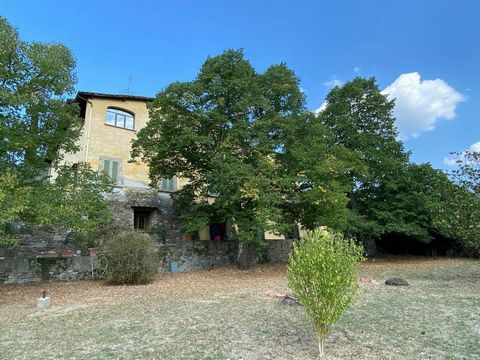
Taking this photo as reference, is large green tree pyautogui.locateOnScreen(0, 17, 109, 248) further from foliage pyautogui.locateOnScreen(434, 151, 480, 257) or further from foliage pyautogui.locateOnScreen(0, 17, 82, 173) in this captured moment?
foliage pyautogui.locateOnScreen(434, 151, 480, 257)

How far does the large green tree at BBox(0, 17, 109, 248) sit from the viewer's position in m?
9.32

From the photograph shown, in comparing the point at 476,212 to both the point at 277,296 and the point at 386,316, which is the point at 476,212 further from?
the point at 277,296

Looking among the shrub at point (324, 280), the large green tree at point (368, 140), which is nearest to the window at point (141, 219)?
the large green tree at point (368, 140)

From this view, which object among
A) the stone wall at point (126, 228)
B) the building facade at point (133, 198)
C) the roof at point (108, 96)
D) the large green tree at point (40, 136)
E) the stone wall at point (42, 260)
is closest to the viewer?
the large green tree at point (40, 136)

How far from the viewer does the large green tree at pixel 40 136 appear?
30.6ft

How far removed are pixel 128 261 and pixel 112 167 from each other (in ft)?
30.0

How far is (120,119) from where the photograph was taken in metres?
20.2

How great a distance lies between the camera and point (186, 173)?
16.5 metres

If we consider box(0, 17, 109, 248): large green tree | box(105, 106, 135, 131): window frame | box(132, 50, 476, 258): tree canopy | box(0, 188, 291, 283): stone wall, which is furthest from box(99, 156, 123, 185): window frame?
box(0, 17, 109, 248): large green tree

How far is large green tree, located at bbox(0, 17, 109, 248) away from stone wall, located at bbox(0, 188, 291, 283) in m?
2.98

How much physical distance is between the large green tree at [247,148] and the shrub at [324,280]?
7.89 m

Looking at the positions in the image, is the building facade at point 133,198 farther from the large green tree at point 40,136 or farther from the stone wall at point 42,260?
the large green tree at point 40,136

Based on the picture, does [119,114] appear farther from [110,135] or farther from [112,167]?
[112,167]

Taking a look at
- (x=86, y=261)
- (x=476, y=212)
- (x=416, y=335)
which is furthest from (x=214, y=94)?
(x=416, y=335)
